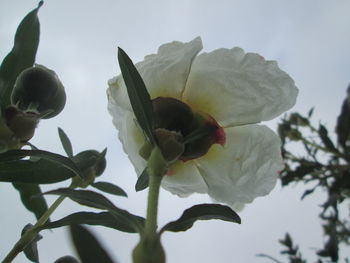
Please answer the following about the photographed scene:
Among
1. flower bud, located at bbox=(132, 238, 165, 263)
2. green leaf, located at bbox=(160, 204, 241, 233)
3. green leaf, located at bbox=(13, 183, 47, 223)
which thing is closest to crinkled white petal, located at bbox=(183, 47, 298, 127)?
green leaf, located at bbox=(160, 204, 241, 233)

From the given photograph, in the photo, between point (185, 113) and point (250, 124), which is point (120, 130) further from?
point (250, 124)

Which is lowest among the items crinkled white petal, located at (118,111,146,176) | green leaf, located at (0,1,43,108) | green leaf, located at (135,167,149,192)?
green leaf, located at (135,167,149,192)

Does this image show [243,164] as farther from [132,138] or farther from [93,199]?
[93,199]

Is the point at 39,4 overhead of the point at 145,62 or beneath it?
overhead

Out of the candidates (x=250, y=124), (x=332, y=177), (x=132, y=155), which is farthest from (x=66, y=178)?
(x=332, y=177)

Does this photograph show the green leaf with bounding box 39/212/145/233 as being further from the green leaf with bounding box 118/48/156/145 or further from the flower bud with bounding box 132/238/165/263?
the flower bud with bounding box 132/238/165/263

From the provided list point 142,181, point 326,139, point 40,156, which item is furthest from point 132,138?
point 326,139
